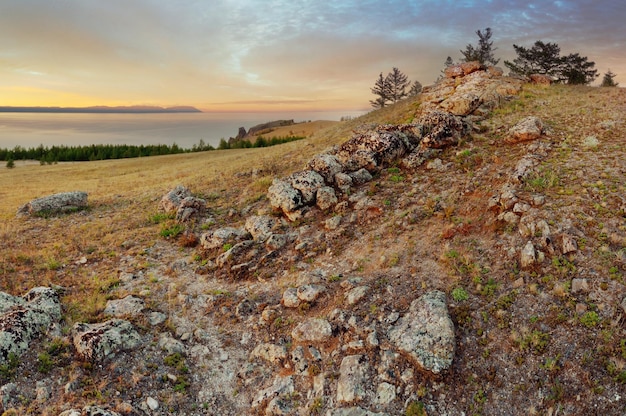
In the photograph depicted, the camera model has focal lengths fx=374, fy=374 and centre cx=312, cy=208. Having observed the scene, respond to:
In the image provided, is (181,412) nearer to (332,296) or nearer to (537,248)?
(332,296)

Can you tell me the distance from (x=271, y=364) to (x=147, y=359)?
2.85m

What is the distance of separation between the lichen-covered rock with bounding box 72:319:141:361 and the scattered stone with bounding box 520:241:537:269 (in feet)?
32.0

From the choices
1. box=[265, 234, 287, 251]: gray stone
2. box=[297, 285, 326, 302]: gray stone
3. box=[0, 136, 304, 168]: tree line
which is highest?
box=[0, 136, 304, 168]: tree line

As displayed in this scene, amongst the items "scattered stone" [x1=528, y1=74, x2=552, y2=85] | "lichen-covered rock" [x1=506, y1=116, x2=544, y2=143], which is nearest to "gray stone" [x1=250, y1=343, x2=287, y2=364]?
"lichen-covered rock" [x1=506, y1=116, x2=544, y2=143]

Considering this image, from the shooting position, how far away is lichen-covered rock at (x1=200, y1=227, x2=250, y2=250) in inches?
555

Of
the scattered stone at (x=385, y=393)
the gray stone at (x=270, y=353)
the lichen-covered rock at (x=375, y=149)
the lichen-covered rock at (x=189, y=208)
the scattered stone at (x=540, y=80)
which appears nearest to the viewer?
the scattered stone at (x=385, y=393)

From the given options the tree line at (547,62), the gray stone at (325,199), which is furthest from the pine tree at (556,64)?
the gray stone at (325,199)

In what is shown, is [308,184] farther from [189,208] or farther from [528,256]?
[528,256]

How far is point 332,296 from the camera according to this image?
10.1 metres

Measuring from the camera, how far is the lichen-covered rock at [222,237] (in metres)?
14.1

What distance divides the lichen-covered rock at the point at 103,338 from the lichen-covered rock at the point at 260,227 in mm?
5693

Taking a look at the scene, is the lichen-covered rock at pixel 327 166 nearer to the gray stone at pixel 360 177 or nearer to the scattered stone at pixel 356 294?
the gray stone at pixel 360 177

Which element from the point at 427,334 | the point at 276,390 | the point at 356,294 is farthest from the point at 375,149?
the point at 276,390

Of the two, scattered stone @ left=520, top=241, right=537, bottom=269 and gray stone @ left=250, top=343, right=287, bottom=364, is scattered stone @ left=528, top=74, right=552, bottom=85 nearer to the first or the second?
scattered stone @ left=520, top=241, right=537, bottom=269
